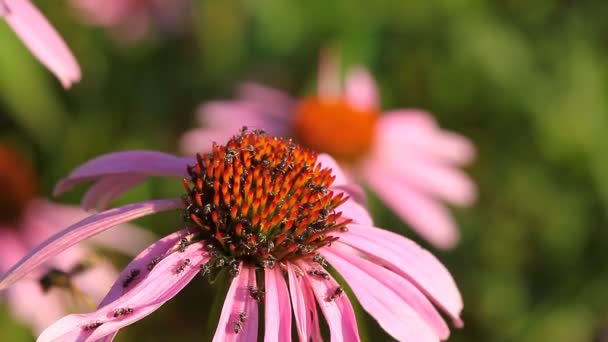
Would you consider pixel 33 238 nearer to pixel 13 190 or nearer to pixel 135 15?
pixel 13 190

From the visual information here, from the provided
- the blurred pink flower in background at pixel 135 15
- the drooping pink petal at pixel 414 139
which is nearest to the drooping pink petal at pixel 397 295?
the drooping pink petal at pixel 414 139

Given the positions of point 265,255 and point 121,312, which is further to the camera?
point 265,255

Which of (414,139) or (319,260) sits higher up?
(414,139)

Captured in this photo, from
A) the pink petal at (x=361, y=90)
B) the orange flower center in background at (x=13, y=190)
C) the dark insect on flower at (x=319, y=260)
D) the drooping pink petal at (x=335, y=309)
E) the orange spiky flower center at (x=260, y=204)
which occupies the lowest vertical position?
the drooping pink petal at (x=335, y=309)

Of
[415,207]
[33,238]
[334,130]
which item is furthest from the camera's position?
[334,130]

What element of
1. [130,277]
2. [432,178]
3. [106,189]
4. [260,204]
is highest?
[432,178]

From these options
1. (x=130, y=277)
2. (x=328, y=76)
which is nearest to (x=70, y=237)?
(x=130, y=277)

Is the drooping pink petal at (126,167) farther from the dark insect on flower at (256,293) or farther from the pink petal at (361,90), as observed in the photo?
the pink petal at (361,90)

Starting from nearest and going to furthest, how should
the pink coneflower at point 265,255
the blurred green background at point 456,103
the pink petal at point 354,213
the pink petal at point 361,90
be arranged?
the pink coneflower at point 265,255 → the pink petal at point 354,213 → the blurred green background at point 456,103 → the pink petal at point 361,90
